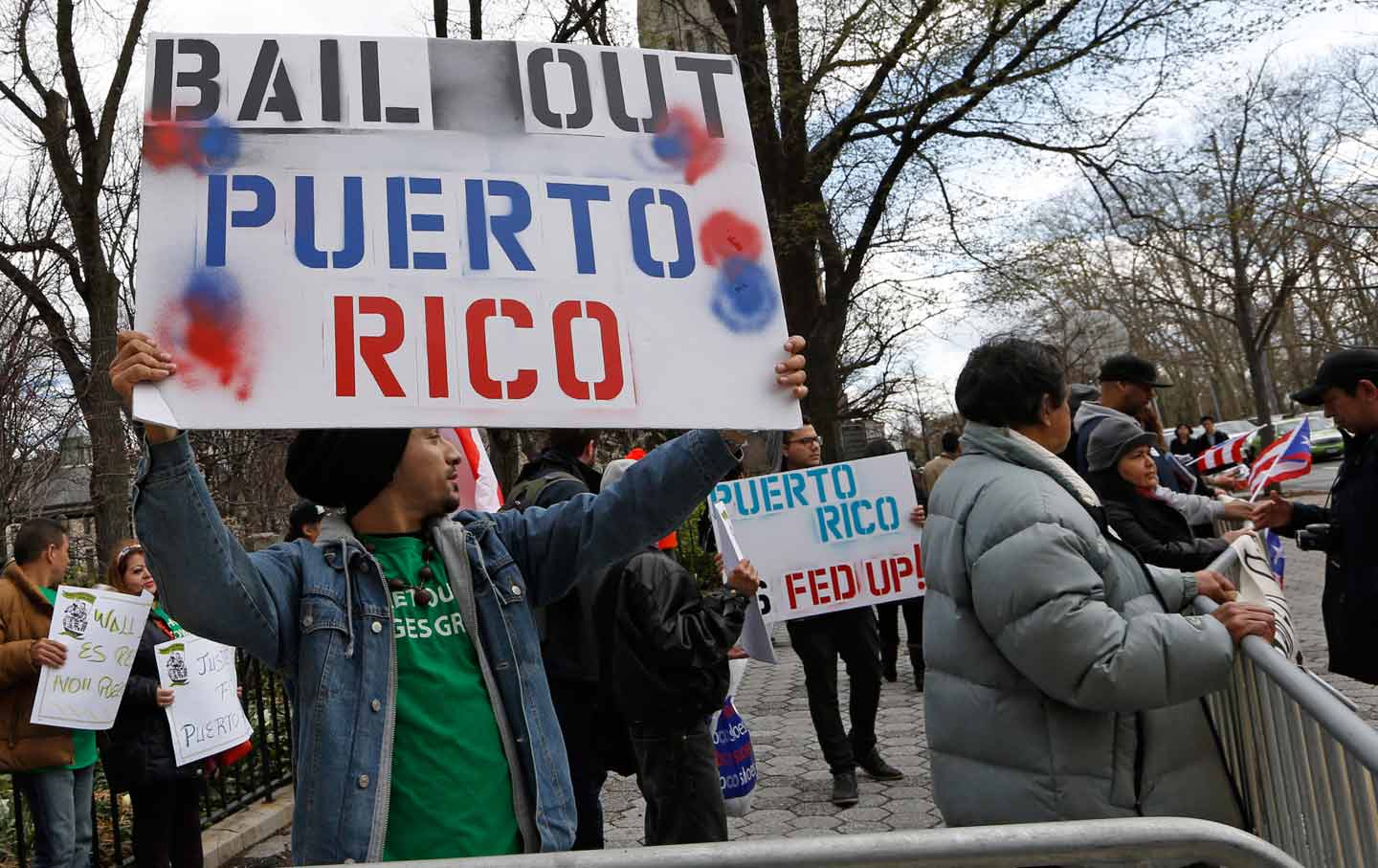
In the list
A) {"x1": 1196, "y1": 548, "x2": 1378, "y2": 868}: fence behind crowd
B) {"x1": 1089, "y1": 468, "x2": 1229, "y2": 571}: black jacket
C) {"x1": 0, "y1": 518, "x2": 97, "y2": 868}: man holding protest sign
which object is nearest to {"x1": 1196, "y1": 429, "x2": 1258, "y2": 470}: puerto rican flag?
{"x1": 1089, "y1": 468, "x2": 1229, "y2": 571}: black jacket

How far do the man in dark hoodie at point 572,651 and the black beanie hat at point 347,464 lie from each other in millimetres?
1760

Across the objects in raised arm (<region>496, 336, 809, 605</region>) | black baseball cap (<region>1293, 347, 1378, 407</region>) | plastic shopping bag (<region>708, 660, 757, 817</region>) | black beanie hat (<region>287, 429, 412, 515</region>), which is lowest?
plastic shopping bag (<region>708, 660, 757, 817</region>)

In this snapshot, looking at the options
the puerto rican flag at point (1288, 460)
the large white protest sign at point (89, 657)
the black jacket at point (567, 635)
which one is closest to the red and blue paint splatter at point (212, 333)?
the black jacket at point (567, 635)

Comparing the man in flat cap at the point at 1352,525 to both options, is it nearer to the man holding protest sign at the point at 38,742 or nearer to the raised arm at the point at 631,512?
the raised arm at the point at 631,512

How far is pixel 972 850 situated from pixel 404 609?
1122 millimetres

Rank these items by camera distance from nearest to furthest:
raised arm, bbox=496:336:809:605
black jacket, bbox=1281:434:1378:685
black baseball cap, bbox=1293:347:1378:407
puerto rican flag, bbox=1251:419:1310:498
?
raised arm, bbox=496:336:809:605 < black jacket, bbox=1281:434:1378:685 < black baseball cap, bbox=1293:347:1378:407 < puerto rican flag, bbox=1251:419:1310:498

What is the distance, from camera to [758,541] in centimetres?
700

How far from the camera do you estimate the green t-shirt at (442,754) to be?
82.4 inches

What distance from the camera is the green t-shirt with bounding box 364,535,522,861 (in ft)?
6.86

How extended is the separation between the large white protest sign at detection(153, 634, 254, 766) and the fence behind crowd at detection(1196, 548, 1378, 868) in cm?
395

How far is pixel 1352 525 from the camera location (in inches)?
169

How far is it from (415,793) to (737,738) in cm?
281

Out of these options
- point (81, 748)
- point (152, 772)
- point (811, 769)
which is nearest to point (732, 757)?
point (811, 769)

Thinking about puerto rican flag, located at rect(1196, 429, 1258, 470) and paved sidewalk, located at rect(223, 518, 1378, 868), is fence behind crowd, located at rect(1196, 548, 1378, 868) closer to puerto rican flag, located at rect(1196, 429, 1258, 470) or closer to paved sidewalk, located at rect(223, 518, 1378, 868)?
paved sidewalk, located at rect(223, 518, 1378, 868)
